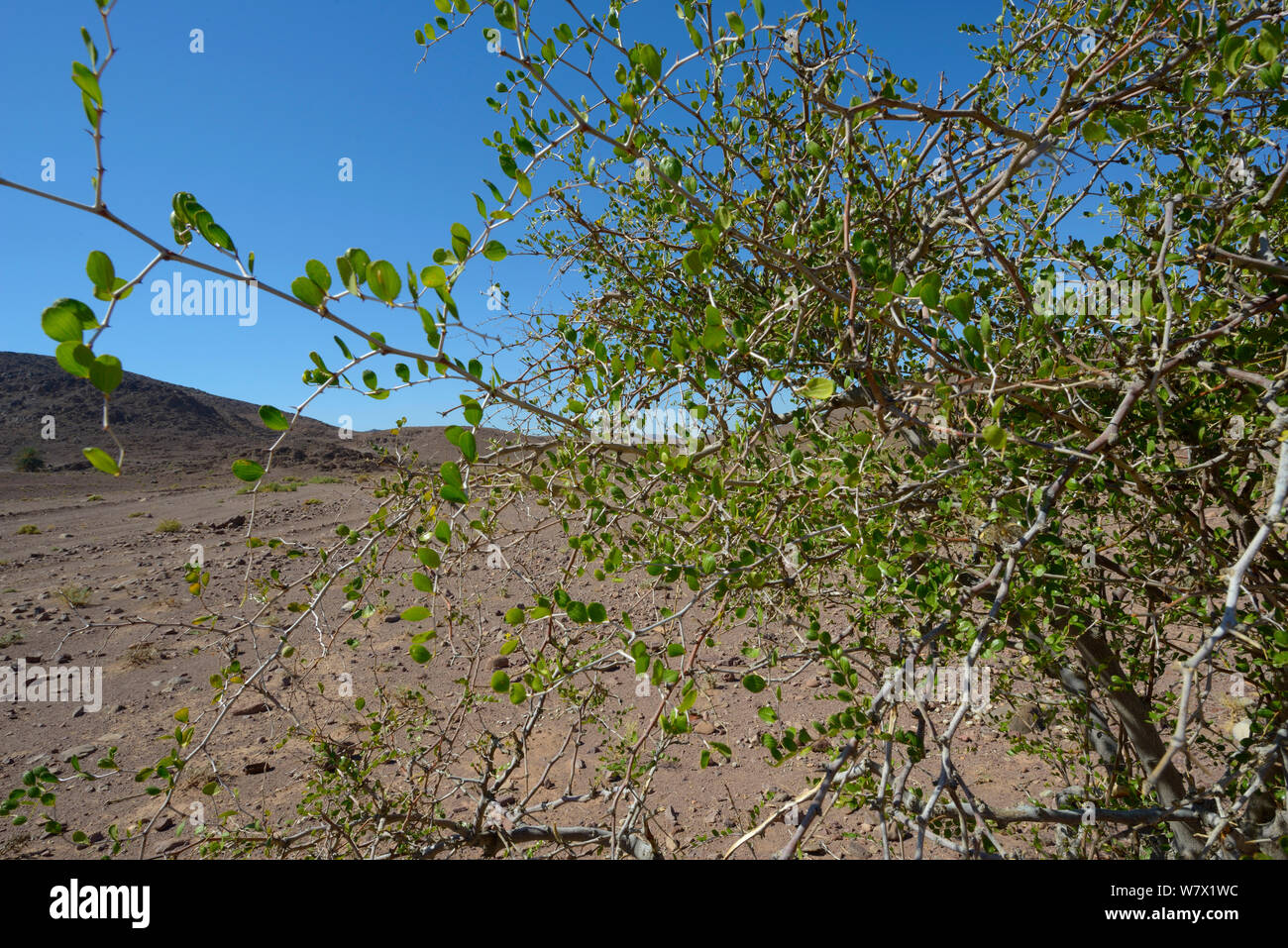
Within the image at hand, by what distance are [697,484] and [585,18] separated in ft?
3.34

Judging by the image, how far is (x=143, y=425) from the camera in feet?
157

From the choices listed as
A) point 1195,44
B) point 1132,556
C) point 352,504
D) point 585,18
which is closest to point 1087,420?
point 1132,556

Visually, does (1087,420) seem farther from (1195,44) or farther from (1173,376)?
(1195,44)

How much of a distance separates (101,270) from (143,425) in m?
58.6

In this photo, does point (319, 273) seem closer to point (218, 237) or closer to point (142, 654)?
point (218, 237)

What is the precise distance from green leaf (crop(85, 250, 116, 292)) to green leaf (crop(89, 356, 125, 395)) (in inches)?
→ 5.5

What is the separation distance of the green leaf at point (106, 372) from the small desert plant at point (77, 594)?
34.8 ft

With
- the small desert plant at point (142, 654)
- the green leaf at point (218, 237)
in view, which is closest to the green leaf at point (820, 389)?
the green leaf at point (218, 237)

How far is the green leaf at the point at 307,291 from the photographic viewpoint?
991mm

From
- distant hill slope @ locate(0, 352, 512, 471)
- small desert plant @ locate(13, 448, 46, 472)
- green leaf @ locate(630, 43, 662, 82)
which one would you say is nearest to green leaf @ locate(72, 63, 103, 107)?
green leaf @ locate(630, 43, 662, 82)

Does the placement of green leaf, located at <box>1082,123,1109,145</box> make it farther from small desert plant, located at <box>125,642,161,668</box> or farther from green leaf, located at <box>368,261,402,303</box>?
small desert plant, located at <box>125,642,161,668</box>

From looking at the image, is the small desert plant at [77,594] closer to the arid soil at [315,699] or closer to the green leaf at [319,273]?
the arid soil at [315,699]

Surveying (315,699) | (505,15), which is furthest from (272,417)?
(315,699)

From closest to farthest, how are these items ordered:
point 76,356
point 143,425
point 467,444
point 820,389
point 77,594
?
point 76,356, point 467,444, point 820,389, point 77,594, point 143,425
